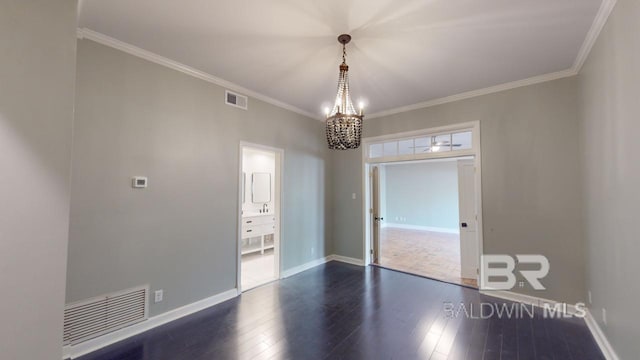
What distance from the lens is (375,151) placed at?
5.37 meters

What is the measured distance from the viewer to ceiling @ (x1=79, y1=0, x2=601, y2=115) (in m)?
2.18

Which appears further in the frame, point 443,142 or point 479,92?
point 443,142

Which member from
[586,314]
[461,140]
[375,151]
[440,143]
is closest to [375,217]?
[375,151]

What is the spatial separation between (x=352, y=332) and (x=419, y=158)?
2993 millimetres

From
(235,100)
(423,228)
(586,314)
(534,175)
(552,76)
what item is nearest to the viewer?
(586,314)

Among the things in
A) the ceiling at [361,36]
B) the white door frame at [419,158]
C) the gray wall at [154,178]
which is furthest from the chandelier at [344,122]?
the white door frame at [419,158]

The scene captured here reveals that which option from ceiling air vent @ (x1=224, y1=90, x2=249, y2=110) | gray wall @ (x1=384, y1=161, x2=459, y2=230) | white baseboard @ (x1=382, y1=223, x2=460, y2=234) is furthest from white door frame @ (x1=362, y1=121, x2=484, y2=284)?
gray wall @ (x1=384, y1=161, x2=459, y2=230)

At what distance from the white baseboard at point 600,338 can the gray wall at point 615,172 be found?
92 millimetres

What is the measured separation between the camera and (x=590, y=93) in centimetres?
274

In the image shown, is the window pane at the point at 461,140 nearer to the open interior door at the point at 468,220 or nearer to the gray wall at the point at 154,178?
the open interior door at the point at 468,220

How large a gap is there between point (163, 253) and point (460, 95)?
4.66m

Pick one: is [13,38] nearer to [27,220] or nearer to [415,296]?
[27,220]

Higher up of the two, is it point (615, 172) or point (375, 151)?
point (375, 151)

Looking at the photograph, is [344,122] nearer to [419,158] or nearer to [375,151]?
[419,158]
